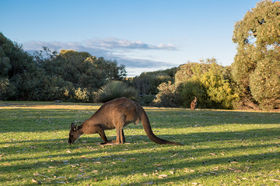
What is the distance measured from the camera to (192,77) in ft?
113

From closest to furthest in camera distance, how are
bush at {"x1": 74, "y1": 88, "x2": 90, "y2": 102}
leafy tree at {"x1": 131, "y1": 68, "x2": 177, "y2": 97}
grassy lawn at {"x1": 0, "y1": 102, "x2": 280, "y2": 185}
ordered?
grassy lawn at {"x1": 0, "y1": 102, "x2": 280, "y2": 185}
bush at {"x1": 74, "y1": 88, "x2": 90, "y2": 102}
leafy tree at {"x1": 131, "y1": 68, "x2": 177, "y2": 97}

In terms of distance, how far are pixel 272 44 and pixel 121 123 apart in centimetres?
2392

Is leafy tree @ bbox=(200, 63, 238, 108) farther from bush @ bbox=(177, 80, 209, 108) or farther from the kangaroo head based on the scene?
the kangaroo head

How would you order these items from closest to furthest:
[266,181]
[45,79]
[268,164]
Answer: [266,181] < [268,164] < [45,79]

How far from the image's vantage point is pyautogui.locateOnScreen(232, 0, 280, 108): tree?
83.8 ft

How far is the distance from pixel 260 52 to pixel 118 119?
22770mm

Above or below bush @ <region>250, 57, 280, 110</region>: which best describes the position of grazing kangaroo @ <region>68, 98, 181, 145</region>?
below

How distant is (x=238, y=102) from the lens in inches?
1262

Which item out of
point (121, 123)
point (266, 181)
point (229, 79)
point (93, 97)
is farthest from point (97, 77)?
point (266, 181)

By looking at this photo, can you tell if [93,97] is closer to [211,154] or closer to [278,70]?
[278,70]

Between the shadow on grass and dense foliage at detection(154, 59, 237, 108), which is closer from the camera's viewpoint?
the shadow on grass

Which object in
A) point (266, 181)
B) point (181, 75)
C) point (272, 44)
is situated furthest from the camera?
point (181, 75)

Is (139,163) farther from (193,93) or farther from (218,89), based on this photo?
(193,93)

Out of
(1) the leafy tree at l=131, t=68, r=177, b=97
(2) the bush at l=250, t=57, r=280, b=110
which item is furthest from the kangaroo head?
(1) the leafy tree at l=131, t=68, r=177, b=97
